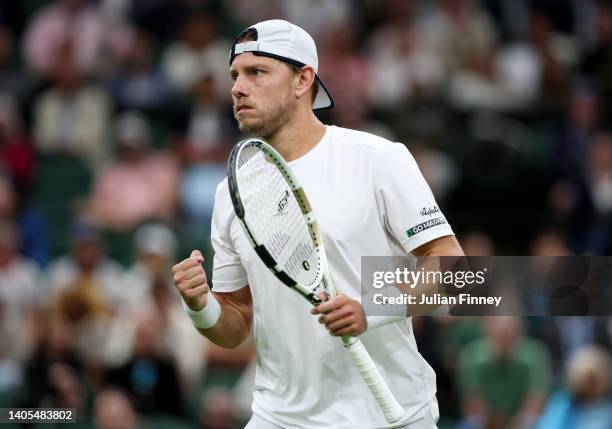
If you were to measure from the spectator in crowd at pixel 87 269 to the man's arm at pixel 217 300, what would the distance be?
15.8ft

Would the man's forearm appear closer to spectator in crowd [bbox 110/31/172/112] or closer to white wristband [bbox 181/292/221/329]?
white wristband [bbox 181/292/221/329]

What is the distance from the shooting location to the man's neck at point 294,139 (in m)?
5.50

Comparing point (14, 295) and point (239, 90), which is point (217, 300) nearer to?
point (239, 90)

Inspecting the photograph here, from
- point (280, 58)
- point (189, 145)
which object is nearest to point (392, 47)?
point (189, 145)

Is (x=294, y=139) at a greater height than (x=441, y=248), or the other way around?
(x=294, y=139)

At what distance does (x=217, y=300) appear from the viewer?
5.66 meters

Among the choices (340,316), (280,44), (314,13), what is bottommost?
(340,316)

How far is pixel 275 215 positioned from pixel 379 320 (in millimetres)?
682

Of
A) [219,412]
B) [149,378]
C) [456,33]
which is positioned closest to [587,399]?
[219,412]

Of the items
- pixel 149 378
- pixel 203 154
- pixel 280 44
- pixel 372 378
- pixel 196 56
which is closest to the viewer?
pixel 372 378

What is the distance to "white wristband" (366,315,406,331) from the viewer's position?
5.05 m

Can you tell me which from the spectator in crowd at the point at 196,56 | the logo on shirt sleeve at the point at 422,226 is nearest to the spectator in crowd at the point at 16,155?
the spectator in crowd at the point at 196,56

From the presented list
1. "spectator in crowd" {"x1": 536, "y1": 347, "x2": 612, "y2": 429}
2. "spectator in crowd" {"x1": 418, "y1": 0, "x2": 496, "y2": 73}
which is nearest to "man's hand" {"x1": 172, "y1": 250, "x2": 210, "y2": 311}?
"spectator in crowd" {"x1": 536, "y1": 347, "x2": 612, "y2": 429}

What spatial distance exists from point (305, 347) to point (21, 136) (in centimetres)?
743
